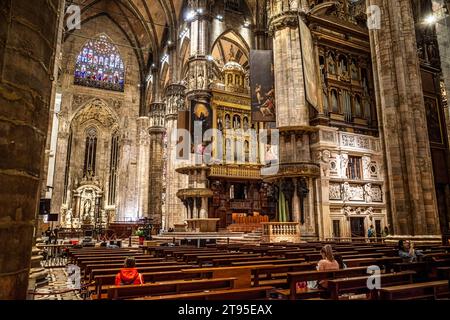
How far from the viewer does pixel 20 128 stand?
1.77 meters

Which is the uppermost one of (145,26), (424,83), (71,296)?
(145,26)

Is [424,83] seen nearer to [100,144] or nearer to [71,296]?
[71,296]

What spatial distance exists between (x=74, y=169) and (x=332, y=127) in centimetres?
2911

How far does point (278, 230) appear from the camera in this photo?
1280 centimetres

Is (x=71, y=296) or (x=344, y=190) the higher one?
(x=344, y=190)

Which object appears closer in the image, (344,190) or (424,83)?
(344,190)

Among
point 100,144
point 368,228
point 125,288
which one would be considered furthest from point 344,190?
point 100,144

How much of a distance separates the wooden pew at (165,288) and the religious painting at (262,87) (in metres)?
12.5

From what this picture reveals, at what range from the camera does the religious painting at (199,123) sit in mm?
20203

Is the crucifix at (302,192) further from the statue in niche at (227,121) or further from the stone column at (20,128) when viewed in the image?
the stone column at (20,128)

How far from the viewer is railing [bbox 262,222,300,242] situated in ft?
41.5

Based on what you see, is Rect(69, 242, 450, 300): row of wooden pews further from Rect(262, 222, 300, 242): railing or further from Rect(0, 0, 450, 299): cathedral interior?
Rect(262, 222, 300, 242): railing

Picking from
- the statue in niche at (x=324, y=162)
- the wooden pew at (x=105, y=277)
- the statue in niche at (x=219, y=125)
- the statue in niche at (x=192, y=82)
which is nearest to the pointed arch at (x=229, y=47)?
the statue in niche at (x=192, y=82)
